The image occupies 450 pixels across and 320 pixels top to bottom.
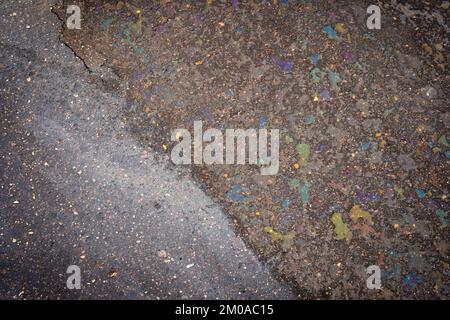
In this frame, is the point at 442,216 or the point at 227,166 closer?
the point at 442,216

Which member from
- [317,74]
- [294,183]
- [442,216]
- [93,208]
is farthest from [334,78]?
[93,208]

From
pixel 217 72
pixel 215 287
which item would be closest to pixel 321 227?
pixel 215 287

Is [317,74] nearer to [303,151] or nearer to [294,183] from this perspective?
[303,151]

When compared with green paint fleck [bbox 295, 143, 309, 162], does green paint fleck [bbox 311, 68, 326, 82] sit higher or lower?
higher

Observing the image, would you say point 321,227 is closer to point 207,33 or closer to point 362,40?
point 362,40

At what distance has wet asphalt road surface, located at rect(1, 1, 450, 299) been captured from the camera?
2.31 meters

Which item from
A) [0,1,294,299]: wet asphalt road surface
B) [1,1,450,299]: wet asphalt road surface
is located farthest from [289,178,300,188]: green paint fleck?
[0,1,294,299]: wet asphalt road surface

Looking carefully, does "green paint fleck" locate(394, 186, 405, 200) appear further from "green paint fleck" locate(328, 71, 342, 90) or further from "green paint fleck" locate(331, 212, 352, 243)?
"green paint fleck" locate(328, 71, 342, 90)

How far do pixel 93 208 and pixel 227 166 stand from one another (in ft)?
3.22

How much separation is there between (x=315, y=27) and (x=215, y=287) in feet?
6.57

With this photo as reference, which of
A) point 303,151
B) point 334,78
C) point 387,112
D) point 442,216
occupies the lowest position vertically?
point 442,216

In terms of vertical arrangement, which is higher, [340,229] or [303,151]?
[303,151]

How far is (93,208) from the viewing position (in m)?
2.43

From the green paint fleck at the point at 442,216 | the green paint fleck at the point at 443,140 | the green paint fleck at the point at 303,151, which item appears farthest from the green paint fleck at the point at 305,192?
the green paint fleck at the point at 443,140
